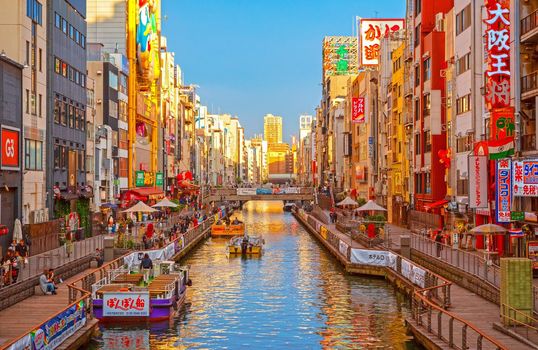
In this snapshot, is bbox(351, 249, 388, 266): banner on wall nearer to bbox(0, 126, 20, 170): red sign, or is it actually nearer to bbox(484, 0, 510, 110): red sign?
bbox(484, 0, 510, 110): red sign

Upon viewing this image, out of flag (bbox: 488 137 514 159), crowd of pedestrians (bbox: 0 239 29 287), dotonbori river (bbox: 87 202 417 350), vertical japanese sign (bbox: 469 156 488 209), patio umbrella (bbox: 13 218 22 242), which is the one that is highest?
flag (bbox: 488 137 514 159)

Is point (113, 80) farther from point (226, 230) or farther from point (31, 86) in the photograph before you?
point (31, 86)

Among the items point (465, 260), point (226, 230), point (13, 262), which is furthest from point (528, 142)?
point (226, 230)

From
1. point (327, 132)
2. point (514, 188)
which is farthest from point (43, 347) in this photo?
point (327, 132)

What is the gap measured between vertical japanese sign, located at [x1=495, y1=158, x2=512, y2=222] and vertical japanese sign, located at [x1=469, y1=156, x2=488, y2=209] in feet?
16.8

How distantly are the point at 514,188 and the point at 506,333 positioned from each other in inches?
635

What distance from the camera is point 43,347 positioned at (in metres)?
24.7

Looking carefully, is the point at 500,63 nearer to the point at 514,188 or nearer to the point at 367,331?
the point at 514,188

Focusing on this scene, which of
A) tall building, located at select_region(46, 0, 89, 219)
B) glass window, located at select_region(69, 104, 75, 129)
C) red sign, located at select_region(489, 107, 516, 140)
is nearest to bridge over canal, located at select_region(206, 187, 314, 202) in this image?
tall building, located at select_region(46, 0, 89, 219)

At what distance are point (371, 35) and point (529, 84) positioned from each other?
83155 millimetres

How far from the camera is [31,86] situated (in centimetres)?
5669

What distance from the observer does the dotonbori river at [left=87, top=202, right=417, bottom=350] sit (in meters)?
32.4

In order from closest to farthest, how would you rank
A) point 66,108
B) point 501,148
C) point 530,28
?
point 530,28, point 501,148, point 66,108

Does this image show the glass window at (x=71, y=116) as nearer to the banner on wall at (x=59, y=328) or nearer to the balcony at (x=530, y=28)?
the balcony at (x=530, y=28)
